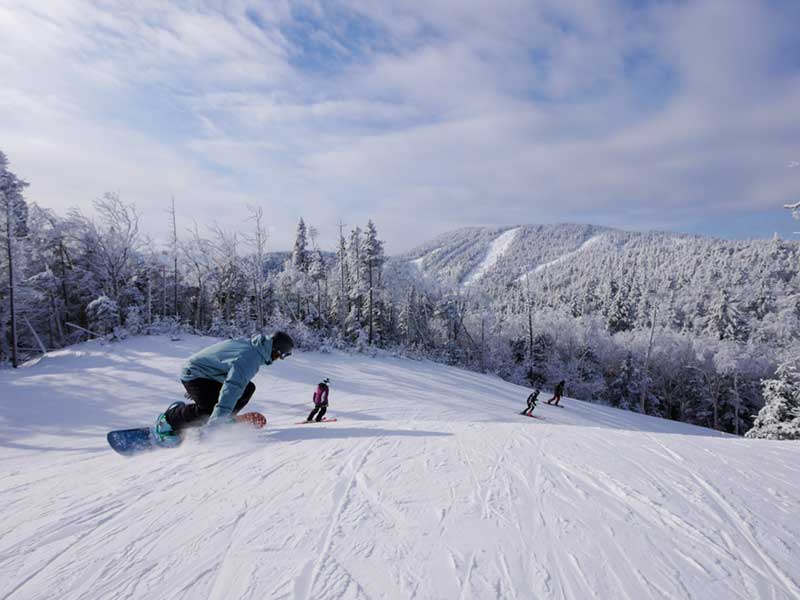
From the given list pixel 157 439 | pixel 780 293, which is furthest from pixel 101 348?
pixel 780 293

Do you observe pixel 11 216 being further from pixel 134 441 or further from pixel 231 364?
pixel 231 364

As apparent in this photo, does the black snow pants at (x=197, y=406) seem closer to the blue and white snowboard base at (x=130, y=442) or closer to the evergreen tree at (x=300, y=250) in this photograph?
the blue and white snowboard base at (x=130, y=442)

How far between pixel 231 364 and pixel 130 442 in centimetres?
190

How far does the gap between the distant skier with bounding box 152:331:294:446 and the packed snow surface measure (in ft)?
1.04

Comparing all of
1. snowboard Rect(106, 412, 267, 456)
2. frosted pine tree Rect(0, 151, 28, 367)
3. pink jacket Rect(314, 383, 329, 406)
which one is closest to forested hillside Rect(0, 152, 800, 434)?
frosted pine tree Rect(0, 151, 28, 367)

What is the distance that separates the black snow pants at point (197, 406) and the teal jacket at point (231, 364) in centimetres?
9

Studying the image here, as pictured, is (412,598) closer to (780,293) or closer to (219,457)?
(219,457)

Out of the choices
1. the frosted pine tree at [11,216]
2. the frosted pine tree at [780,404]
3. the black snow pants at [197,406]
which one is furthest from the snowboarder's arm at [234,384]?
the frosted pine tree at [780,404]

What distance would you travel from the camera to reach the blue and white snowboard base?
4.57m

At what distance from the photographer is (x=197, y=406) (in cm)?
456

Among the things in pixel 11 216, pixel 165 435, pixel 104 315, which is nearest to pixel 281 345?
pixel 165 435

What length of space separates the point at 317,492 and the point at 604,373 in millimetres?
51787

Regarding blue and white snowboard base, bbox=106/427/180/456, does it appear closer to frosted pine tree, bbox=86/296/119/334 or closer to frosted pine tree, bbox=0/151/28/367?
frosted pine tree, bbox=0/151/28/367

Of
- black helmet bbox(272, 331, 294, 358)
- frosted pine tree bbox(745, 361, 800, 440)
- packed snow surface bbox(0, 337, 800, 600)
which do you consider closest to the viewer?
packed snow surface bbox(0, 337, 800, 600)
